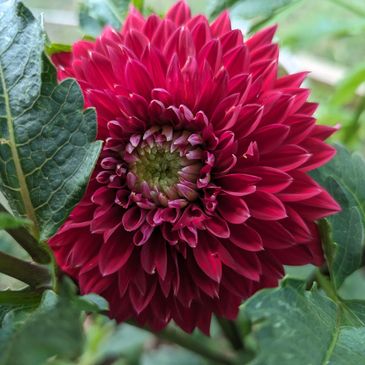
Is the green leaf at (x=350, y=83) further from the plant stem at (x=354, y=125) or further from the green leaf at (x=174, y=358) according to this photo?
the green leaf at (x=174, y=358)

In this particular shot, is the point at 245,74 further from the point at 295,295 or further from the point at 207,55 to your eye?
the point at 295,295

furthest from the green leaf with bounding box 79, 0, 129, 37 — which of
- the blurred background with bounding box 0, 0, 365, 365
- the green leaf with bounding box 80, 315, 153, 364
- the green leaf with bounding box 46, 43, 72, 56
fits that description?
the green leaf with bounding box 80, 315, 153, 364

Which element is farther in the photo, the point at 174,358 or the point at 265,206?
the point at 174,358

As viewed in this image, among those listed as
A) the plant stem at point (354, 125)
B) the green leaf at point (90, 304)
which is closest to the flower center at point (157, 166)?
the green leaf at point (90, 304)

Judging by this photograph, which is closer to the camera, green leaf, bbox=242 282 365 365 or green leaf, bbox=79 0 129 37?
green leaf, bbox=242 282 365 365

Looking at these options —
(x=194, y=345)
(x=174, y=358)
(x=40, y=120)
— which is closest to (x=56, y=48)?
(x=40, y=120)

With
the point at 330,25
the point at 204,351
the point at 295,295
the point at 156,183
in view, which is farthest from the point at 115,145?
the point at 330,25

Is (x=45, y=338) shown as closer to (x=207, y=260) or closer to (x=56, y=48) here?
(x=207, y=260)

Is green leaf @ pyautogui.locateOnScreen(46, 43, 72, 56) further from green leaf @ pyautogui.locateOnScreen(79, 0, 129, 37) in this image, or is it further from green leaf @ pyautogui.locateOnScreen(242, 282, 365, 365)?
green leaf @ pyautogui.locateOnScreen(242, 282, 365, 365)
